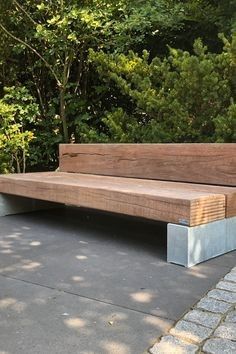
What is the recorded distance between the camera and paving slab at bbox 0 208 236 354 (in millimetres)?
2400

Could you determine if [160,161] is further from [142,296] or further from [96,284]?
[142,296]

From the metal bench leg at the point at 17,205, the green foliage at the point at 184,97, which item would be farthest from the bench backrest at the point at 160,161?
the green foliage at the point at 184,97

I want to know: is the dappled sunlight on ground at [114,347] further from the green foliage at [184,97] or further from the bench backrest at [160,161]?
the green foliage at [184,97]

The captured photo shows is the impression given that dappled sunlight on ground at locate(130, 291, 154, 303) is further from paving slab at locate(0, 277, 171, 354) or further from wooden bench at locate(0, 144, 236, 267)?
wooden bench at locate(0, 144, 236, 267)

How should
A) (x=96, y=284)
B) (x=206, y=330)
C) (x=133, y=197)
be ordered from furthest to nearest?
1. (x=133, y=197)
2. (x=96, y=284)
3. (x=206, y=330)

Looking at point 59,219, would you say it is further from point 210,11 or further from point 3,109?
point 210,11

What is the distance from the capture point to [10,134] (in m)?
7.98

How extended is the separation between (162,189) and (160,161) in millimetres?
876

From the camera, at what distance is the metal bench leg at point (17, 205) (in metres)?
5.73

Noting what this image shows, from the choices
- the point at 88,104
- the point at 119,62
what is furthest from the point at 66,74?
the point at 119,62

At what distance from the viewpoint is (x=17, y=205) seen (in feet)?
19.2

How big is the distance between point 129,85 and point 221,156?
269cm

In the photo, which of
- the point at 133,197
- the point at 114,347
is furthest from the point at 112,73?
the point at 114,347

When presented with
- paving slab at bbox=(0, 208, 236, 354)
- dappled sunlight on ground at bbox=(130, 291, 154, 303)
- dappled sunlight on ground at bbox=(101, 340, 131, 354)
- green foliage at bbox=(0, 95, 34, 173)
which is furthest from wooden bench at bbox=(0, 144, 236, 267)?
green foliage at bbox=(0, 95, 34, 173)
